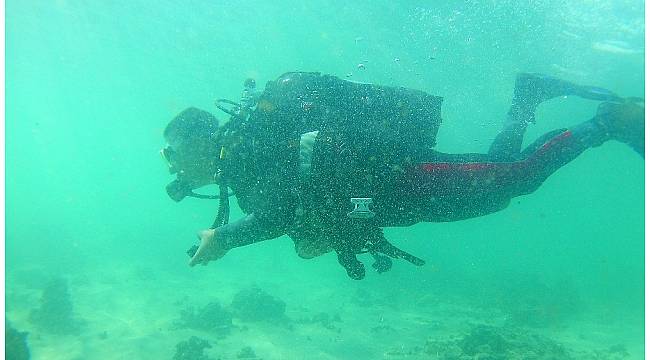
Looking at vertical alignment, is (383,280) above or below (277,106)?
above

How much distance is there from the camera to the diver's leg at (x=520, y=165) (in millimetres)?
4262

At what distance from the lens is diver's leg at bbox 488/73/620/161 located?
494 cm

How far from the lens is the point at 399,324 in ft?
46.0

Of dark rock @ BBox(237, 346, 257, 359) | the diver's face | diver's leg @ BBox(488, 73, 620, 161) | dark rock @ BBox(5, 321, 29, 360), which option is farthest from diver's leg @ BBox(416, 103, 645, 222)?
dark rock @ BBox(237, 346, 257, 359)

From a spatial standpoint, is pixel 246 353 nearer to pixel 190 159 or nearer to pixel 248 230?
pixel 190 159

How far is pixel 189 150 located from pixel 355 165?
213cm

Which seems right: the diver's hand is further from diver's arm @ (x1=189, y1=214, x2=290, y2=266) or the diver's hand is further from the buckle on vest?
the buckle on vest

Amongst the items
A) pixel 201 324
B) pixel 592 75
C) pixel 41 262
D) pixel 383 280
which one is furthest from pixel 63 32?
pixel 592 75

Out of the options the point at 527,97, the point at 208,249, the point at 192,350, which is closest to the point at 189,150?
the point at 208,249

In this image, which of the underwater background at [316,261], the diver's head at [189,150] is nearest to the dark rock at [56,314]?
the underwater background at [316,261]

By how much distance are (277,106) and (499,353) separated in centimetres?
956

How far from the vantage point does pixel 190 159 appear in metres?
4.89

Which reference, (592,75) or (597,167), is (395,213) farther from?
(597,167)

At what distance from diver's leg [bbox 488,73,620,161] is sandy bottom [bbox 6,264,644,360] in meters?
7.28
